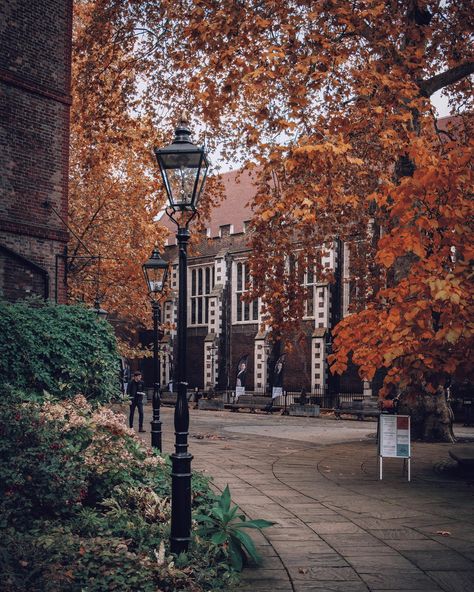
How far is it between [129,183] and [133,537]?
A: 81.4 feet

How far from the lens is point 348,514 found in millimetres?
8531

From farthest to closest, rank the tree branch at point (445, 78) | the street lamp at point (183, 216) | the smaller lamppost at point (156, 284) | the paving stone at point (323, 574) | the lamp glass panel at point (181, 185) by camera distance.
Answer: the tree branch at point (445, 78)
the smaller lamppost at point (156, 284)
the lamp glass panel at point (181, 185)
the street lamp at point (183, 216)
the paving stone at point (323, 574)

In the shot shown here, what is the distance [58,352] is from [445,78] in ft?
32.6

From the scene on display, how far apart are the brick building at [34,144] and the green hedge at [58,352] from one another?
11.7 feet

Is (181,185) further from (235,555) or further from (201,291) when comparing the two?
(201,291)

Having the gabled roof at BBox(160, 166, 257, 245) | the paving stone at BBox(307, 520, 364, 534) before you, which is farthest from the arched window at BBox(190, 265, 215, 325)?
the paving stone at BBox(307, 520, 364, 534)

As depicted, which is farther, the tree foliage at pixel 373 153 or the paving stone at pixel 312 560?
the tree foliage at pixel 373 153

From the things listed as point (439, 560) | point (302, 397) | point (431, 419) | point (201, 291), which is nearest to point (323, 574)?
point (439, 560)

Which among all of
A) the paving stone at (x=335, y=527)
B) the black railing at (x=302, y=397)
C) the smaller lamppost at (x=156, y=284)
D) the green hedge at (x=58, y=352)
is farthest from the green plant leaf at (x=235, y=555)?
the black railing at (x=302, y=397)

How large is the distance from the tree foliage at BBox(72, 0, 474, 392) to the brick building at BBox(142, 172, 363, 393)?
1584 centimetres

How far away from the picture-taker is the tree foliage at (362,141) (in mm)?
9945

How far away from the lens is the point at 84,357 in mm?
12414

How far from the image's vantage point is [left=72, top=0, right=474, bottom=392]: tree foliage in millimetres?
9945

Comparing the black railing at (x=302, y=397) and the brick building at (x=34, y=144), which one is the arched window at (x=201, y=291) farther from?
the brick building at (x=34, y=144)
